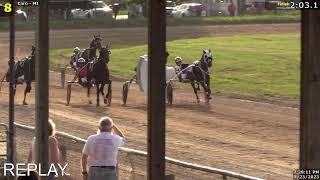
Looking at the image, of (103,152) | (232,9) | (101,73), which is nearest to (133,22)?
(232,9)

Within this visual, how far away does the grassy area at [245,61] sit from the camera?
23.8m

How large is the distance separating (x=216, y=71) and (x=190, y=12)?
797 inches

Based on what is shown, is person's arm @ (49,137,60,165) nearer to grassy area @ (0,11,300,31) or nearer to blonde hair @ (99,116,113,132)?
blonde hair @ (99,116,113,132)

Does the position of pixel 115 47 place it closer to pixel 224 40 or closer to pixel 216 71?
pixel 224 40

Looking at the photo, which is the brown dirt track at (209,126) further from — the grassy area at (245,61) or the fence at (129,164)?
the fence at (129,164)

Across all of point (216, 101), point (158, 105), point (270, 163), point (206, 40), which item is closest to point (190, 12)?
point (206, 40)

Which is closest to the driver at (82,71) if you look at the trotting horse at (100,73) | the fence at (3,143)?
the trotting horse at (100,73)

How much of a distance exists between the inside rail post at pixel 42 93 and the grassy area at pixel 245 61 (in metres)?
15.1

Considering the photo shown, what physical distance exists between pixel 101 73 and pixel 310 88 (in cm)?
1712

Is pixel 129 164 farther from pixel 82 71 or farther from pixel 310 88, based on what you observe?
pixel 82 71

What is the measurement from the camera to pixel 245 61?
95.7ft

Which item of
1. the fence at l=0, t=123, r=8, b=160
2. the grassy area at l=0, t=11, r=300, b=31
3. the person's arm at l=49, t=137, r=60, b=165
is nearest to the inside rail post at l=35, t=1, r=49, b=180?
the person's arm at l=49, t=137, r=60, b=165

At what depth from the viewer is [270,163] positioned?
39.8ft

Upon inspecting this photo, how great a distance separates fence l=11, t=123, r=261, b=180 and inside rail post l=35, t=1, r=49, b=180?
2.76ft
